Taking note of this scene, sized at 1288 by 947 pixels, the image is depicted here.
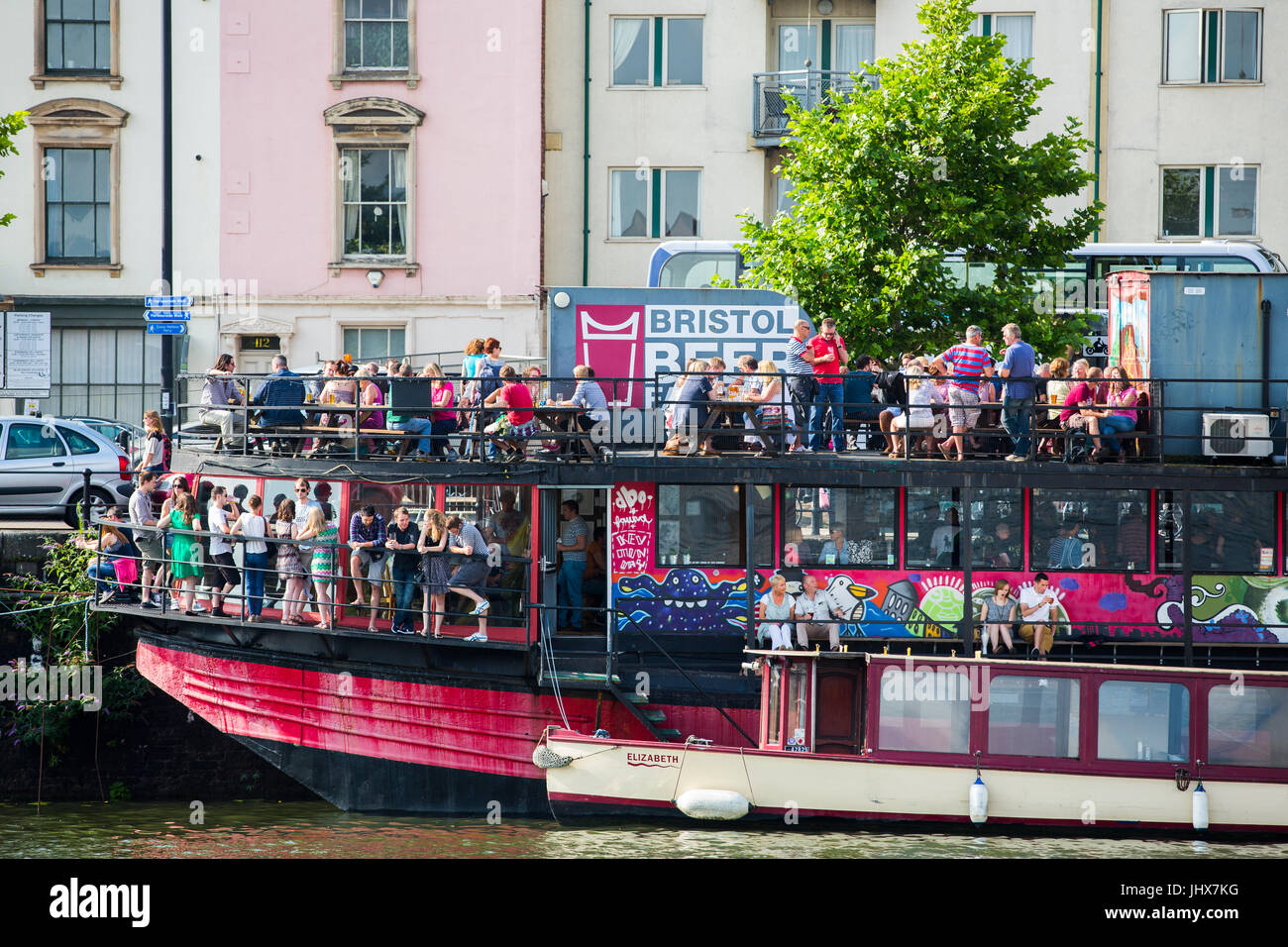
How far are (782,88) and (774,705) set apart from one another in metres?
19.3

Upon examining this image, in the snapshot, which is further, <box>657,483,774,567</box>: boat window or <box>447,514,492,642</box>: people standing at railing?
<box>657,483,774,567</box>: boat window

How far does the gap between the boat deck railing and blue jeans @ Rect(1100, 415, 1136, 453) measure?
0.12m

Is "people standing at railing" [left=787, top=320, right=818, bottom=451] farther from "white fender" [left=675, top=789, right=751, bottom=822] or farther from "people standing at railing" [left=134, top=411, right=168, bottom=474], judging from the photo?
"people standing at railing" [left=134, top=411, right=168, bottom=474]

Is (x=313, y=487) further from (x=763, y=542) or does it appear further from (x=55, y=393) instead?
(x=55, y=393)

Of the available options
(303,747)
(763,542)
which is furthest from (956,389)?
(303,747)

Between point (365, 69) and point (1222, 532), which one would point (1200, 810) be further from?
point (365, 69)

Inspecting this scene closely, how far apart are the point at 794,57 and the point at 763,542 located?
18.8m

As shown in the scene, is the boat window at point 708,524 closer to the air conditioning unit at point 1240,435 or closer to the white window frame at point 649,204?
the air conditioning unit at point 1240,435

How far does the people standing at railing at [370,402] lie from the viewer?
1795 cm

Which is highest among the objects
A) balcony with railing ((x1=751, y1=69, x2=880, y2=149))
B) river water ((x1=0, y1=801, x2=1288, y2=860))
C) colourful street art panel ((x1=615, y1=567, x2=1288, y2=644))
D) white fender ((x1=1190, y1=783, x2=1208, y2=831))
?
balcony with railing ((x1=751, y1=69, x2=880, y2=149))

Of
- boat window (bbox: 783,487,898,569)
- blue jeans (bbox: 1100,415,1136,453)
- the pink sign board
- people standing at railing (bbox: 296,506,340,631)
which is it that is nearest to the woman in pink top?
blue jeans (bbox: 1100,415,1136,453)

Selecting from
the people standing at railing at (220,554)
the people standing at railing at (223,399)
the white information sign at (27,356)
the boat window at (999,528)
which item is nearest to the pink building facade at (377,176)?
the white information sign at (27,356)

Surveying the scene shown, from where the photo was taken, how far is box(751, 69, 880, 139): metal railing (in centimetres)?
3234

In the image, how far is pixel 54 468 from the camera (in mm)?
23547
